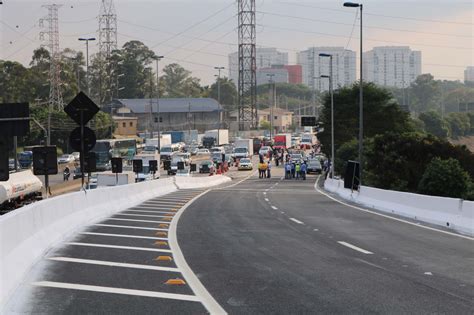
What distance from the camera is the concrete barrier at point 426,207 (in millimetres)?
22422

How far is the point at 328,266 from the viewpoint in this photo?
13.6 m

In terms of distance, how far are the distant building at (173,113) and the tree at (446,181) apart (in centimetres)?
12434

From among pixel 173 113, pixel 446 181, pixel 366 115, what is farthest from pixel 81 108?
pixel 173 113

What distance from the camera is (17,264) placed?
39.4 feet

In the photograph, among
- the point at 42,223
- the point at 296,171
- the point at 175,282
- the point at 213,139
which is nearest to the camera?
the point at 175,282

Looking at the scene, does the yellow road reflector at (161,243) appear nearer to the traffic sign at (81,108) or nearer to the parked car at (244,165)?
the traffic sign at (81,108)

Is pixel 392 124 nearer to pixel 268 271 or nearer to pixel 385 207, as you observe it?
pixel 385 207

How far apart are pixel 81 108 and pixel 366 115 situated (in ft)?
245

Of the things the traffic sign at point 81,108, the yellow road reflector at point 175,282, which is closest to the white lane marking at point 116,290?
the yellow road reflector at point 175,282

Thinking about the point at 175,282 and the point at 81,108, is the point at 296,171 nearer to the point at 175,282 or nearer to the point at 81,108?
the point at 81,108

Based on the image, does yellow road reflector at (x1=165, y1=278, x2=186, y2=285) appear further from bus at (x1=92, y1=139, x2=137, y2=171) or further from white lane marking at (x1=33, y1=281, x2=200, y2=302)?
bus at (x1=92, y1=139, x2=137, y2=171)

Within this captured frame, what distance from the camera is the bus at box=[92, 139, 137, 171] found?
85.3m

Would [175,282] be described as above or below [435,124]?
below

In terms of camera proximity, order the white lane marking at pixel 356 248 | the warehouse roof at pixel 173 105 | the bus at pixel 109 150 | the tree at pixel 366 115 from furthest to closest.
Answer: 1. the warehouse roof at pixel 173 105
2. the tree at pixel 366 115
3. the bus at pixel 109 150
4. the white lane marking at pixel 356 248
